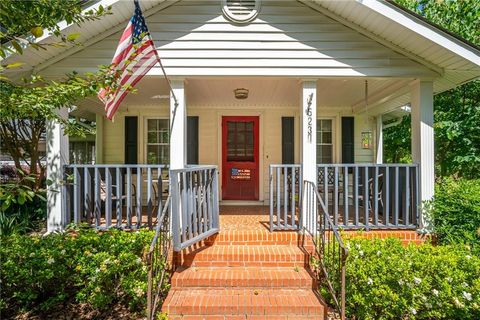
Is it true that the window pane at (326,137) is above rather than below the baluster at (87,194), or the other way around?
above

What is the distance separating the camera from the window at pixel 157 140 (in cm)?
677

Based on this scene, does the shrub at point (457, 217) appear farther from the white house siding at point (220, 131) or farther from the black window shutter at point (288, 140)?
the black window shutter at point (288, 140)

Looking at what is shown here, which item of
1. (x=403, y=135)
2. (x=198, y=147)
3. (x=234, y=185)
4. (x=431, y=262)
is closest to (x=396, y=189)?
(x=431, y=262)

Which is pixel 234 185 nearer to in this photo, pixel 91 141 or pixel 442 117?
pixel 442 117

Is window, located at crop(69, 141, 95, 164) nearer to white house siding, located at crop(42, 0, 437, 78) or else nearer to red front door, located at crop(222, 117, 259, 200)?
red front door, located at crop(222, 117, 259, 200)

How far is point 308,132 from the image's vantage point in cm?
416

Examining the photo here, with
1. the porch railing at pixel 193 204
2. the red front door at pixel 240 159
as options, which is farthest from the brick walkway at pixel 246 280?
the red front door at pixel 240 159

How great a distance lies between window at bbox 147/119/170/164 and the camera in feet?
22.2

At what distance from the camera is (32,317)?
3.13 m

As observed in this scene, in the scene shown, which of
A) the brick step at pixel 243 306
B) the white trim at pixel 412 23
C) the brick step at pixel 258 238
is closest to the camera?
the brick step at pixel 243 306

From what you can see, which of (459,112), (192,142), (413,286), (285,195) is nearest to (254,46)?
(285,195)

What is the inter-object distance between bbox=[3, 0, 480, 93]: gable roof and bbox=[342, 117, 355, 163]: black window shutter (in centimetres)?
248

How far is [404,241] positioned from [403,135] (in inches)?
230

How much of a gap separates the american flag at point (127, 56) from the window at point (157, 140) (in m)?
3.66
